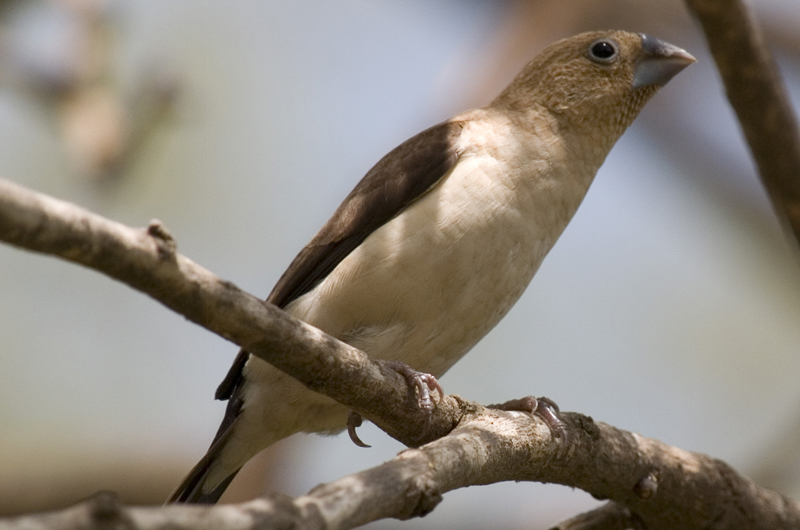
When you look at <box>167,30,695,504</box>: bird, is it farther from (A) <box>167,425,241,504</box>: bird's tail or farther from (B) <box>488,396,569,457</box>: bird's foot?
(B) <box>488,396,569,457</box>: bird's foot

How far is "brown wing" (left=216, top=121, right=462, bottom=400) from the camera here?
4715 mm

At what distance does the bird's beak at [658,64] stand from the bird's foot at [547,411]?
229 cm

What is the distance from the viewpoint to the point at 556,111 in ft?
17.4

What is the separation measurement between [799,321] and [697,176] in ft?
6.87

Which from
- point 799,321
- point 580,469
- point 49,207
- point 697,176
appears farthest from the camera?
point 697,176

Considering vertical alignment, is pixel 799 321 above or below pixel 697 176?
below

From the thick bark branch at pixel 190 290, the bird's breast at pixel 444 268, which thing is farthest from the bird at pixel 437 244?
the thick bark branch at pixel 190 290

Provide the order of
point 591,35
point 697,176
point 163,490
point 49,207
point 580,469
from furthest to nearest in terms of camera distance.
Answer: point 697,176 < point 163,490 < point 591,35 < point 580,469 < point 49,207

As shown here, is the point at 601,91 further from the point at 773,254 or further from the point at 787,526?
the point at 773,254

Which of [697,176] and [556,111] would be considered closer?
[556,111]

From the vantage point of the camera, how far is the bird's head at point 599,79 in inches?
209

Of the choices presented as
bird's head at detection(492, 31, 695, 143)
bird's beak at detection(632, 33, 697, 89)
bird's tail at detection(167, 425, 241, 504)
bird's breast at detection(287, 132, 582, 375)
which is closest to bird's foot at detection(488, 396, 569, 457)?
bird's breast at detection(287, 132, 582, 375)

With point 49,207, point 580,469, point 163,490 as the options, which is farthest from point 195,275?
point 163,490

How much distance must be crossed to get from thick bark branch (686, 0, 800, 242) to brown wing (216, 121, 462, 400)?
1.49 metres
